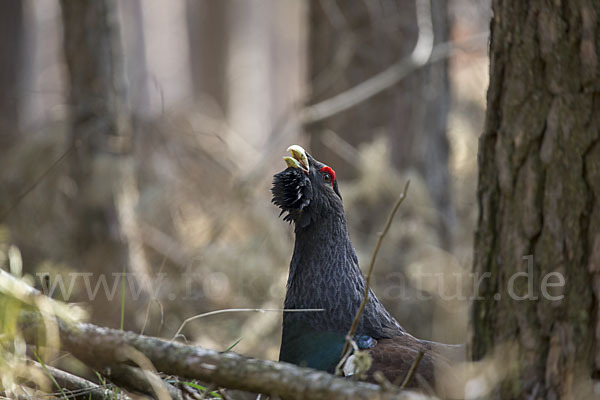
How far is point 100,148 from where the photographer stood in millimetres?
5078

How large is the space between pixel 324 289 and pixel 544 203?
4.11 ft

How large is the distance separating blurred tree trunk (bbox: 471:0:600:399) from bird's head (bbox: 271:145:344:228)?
1.13 m

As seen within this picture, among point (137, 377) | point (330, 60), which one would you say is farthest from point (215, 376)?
point (330, 60)

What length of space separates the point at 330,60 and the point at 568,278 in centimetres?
458

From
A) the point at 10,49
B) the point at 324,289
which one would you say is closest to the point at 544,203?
the point at 324,289

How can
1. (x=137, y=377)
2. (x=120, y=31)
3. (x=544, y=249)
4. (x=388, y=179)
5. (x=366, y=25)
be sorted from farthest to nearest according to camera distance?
1. (x=366, y=25)
2. (x=388, y=179)
3. (x=120, y=31)
4. (x=137, y=377)
5. (x=544, y=249)

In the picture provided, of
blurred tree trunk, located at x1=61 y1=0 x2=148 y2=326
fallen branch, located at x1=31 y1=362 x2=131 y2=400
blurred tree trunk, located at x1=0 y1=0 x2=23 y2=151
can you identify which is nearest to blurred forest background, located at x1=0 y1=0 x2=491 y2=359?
blurred tree trunk, located at x1=61 y1=0 x2=148 y2=326

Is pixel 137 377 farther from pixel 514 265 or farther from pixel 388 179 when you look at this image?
pixel 388 179

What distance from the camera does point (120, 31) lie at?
→ 4.98 meters

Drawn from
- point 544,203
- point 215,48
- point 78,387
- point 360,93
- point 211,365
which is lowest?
point 78,387

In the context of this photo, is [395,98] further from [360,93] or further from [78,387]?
[78,387]

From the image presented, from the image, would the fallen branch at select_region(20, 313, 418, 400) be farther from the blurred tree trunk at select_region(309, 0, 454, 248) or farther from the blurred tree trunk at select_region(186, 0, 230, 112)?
the blurred tree trunk at select_region(186, 0, 230, 112)

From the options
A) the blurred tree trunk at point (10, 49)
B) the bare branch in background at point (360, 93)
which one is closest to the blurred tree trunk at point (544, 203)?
the bare branch in background at point (360, 93)

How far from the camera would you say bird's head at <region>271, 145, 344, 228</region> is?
305 cm
